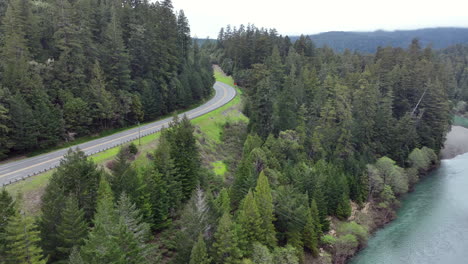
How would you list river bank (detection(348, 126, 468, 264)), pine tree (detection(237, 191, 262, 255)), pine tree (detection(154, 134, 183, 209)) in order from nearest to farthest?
pine tree (detection(237, 191, 262, 255)) → pine tree (detection(154, 134, 183, 209)) → river bank (detection(348, 126, 468, 264))

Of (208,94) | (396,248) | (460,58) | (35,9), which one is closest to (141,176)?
(396,248)

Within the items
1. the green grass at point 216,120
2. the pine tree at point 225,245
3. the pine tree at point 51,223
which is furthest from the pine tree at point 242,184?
the pine tree at point 51,223

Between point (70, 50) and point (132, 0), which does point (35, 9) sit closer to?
point (70, 50)

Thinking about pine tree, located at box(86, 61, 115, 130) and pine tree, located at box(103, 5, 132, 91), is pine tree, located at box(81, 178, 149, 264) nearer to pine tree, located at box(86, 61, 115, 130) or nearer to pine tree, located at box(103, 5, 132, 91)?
pine tree, located at box(86, 61, 115, 130)

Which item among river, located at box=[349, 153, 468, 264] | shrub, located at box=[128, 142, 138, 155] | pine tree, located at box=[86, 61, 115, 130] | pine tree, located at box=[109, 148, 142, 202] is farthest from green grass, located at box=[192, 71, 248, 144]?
river, located at box=[349, 153, 468, 264]

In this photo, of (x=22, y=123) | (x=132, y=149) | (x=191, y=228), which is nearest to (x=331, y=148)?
(x=132, y=149)

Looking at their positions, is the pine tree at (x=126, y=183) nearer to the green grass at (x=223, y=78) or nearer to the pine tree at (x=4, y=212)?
the pine tree at (x=4, y=212)
